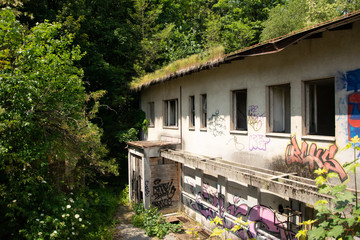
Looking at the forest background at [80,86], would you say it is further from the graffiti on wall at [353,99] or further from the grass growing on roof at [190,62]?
the graffiti on wall at [353,99]

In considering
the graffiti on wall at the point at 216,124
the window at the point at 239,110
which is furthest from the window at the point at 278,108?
the graffiti on wall at the point at 216,124

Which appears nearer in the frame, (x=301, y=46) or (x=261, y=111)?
(x=301, y=46)

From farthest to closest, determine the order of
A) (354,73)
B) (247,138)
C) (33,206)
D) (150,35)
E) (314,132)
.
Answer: (150,35) < (247,138) < (314,132) < (33,206) < (354,73)

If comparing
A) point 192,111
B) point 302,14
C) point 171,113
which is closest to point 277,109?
point 192,111

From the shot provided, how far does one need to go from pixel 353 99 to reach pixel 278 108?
82.5 inches

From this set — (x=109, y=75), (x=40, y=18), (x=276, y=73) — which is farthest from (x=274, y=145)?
(x=40, y=18)

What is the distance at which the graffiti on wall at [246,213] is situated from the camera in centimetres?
666

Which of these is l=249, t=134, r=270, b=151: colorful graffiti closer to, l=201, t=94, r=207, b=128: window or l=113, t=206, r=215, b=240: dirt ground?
l=201, t=94, r=207, b=128: window

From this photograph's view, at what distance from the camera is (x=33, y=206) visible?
5816 mm

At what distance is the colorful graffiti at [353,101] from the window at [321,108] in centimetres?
96

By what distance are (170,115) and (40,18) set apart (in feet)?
25.7

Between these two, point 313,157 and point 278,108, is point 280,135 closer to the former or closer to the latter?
point 278,108

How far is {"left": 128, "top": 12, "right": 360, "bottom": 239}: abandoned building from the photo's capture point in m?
5.22

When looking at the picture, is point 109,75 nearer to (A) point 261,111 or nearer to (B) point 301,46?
(A) point 261,111
